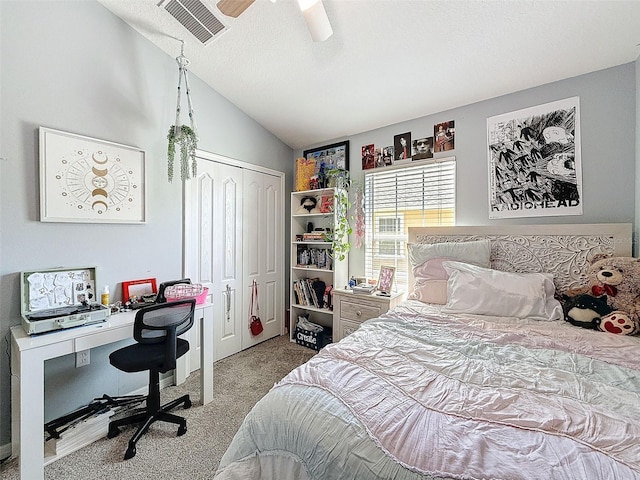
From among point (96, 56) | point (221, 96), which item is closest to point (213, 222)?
point (221, 96)

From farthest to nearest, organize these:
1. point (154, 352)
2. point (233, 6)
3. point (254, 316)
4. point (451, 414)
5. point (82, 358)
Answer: point (254, 316)
point (82, 358)
point (154, 352)
point (233, 6)
point (451, 414)

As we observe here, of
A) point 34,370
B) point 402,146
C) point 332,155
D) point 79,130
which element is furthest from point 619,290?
point 79,130

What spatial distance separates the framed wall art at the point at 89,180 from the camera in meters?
1.78

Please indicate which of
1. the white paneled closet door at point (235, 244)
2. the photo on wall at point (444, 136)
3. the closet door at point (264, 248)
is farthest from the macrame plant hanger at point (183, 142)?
the photo on wall at point (444, 136)

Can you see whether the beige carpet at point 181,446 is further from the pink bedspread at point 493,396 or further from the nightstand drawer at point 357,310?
the pink bedspread at point 493,396

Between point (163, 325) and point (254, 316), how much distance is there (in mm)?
1539

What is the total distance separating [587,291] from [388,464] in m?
2.01

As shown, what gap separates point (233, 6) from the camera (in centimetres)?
155

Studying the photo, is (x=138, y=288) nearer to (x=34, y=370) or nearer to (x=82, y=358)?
(x=82, y=358)

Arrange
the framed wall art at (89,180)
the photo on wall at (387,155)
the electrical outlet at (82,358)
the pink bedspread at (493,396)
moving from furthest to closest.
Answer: the photo on wall at (387,155)
the electrical outlet at (82,358)
the framed wall art at (89,180)
the pink bedspread at (493,396)

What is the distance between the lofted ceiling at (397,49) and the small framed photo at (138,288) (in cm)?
197

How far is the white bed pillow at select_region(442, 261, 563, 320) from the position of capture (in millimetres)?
1816

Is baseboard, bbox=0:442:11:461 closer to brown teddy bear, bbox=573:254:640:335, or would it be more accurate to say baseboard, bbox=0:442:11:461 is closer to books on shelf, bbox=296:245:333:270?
books on shelf, bbox=296:245:333:270

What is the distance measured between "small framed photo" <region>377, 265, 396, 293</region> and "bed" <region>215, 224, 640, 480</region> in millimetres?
1057
